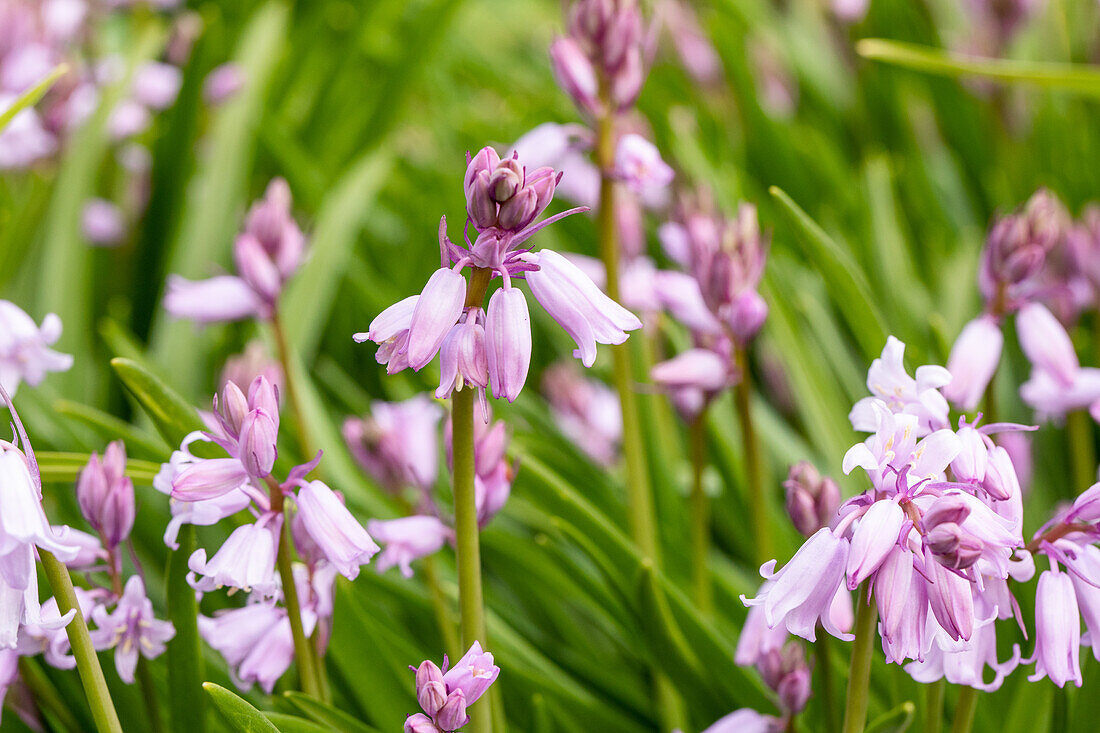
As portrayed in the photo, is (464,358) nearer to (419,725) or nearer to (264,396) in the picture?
(264,396)

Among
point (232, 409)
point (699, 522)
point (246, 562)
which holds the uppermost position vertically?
point (232, 409)

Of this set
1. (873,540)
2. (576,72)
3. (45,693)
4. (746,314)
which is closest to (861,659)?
(873,540)

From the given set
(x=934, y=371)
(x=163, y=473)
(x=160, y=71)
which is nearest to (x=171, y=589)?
(x=163, y=473)

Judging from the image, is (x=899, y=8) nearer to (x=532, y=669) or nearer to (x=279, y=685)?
(x=532, y=669)

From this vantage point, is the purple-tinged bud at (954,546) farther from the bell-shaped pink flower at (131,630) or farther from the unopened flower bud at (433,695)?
the bell-shaped pink flower at (131,630)

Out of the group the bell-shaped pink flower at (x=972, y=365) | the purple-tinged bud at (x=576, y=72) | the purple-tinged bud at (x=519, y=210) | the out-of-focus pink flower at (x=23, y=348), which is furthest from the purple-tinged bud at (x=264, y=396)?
the bell-shaped pink flower at (x=972, y=365)
